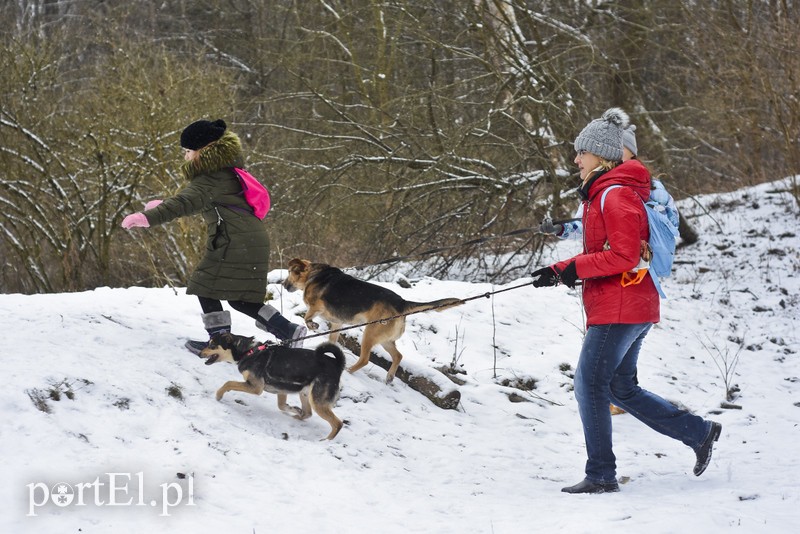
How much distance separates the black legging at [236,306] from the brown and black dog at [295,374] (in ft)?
1.68

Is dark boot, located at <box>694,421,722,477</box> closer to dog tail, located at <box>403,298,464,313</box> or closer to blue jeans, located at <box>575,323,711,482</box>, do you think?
blue jeans, located at <box>575,323,711,482</box>

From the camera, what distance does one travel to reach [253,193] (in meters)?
5.85

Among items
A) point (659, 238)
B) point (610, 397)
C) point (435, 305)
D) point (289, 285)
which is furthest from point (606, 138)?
point (289, 285)

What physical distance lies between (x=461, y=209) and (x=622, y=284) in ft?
25.6

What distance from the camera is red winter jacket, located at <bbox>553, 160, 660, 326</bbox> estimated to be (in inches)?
174

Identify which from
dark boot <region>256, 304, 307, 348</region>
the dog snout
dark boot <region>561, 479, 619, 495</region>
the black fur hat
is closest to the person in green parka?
the black fur hat

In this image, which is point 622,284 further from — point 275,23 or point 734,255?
point 275,23

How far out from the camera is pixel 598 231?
461 cm

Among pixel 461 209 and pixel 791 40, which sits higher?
pixel 791 40

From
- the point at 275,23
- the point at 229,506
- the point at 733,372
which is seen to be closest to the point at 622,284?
the point at 229,506

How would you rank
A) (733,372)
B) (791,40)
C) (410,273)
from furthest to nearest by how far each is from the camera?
1. (791,40)
2. (410,273)
3. (733,372)

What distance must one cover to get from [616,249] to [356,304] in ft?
8.91

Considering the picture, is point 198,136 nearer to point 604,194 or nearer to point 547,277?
point 547,277

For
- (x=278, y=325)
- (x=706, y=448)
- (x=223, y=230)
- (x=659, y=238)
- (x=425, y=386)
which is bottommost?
(x=425, y=386)
